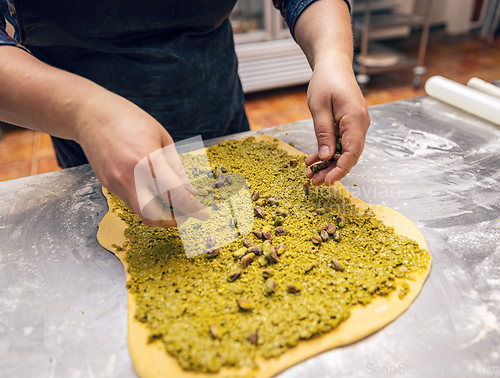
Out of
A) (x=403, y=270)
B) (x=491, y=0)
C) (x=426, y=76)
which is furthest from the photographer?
(x=491, y=0)

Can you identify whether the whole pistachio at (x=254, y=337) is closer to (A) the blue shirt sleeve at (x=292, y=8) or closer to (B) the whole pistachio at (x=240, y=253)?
(B) the whole pistachio at (x=240, y=253)

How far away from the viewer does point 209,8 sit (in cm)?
87

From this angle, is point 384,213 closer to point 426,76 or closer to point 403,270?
point 403,270

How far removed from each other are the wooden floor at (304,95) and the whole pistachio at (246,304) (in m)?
1.89

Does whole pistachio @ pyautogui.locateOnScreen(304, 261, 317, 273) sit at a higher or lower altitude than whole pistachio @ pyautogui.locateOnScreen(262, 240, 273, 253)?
lower

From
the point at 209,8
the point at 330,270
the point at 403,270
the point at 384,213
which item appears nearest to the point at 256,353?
the point at 330,270

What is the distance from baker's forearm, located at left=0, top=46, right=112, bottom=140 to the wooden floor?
1.76 meters

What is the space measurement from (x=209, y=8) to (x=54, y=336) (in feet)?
2.68

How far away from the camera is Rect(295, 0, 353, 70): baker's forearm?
2.58 feet

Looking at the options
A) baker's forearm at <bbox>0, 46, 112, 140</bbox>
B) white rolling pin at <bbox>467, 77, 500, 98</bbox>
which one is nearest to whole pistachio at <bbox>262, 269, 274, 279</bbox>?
baker's forearm at <bbox>0, 46, 112, 140</bbox>

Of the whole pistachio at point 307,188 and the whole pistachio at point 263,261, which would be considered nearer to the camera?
the whole pistachio at point 263,261

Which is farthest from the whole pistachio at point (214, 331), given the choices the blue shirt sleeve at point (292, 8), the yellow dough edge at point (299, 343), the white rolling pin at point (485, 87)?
the white rolling pin at point (485, 87)

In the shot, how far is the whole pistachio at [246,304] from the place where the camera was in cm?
56

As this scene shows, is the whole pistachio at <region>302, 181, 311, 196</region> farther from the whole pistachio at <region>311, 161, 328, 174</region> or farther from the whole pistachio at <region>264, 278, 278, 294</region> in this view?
the whole pistachio at <region>264, 278, 278, 294</region>
